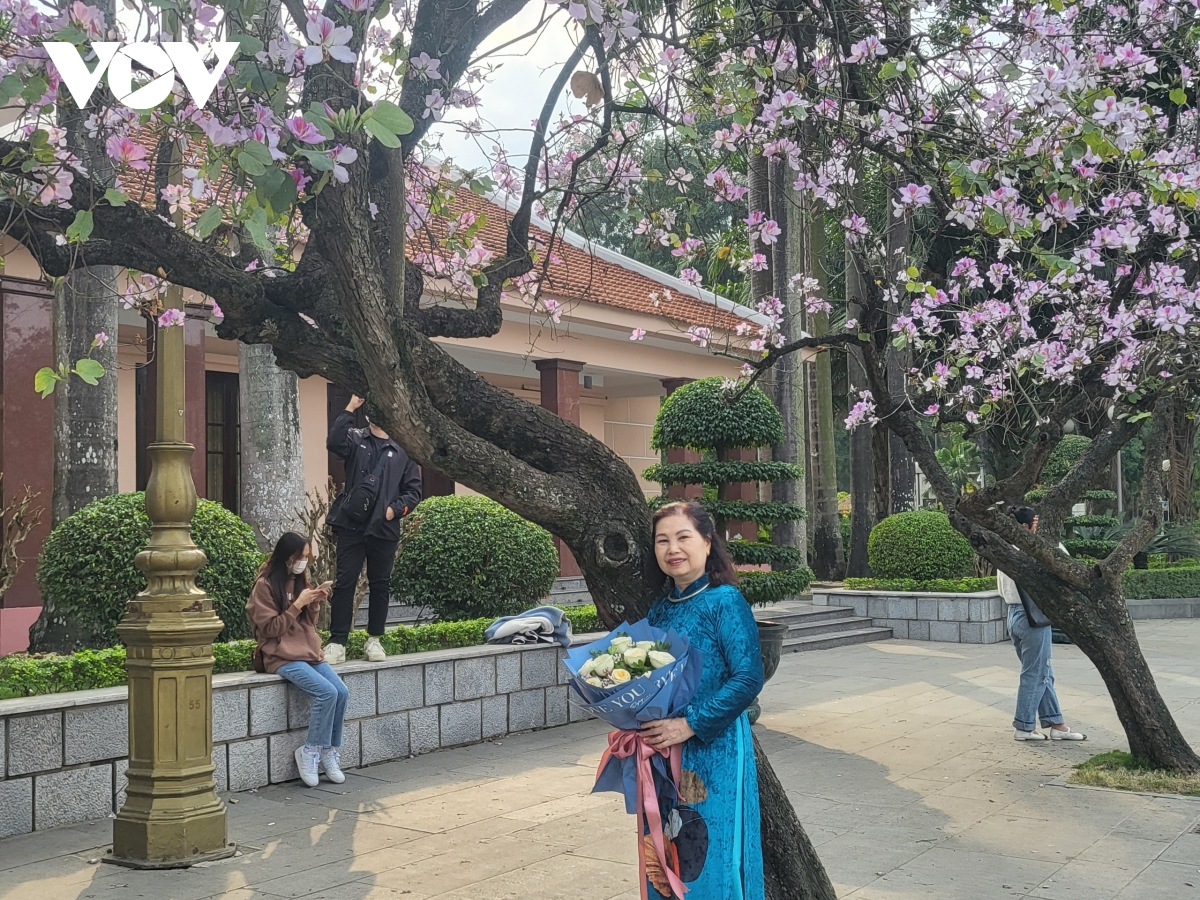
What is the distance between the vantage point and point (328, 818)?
662cm

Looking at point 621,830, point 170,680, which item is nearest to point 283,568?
point 170,680

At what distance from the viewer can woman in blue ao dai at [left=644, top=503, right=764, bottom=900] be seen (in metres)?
3.89

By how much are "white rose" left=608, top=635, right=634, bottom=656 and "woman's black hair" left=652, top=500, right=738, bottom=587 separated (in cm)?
39

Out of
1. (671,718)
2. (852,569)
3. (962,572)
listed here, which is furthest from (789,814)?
(852,569)

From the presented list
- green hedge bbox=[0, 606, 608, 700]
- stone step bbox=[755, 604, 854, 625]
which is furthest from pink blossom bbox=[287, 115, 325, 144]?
stone step bbox=[755, 604, 854, 625]

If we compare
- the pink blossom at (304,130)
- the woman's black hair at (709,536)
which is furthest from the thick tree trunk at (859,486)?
the pink blossom at (304,130)

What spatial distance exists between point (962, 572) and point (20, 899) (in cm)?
1445

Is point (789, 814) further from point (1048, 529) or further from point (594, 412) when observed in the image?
point (594, 412)

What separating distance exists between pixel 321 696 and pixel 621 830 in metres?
2.15

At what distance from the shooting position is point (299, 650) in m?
7.44

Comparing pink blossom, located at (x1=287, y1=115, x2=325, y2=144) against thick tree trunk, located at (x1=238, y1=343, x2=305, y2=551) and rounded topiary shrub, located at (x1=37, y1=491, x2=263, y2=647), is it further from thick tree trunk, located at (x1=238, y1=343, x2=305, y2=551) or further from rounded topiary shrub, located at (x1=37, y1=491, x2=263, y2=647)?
thick tree trunk, located at (x1=238, y1=343, x2=305, y2=551)

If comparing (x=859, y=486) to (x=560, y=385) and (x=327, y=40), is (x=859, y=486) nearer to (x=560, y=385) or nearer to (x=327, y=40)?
(x=560, y=385)

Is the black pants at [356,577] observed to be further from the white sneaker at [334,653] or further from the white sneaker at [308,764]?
the white sneaker at [308,764]

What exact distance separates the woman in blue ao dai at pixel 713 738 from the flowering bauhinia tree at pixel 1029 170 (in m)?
2.01
